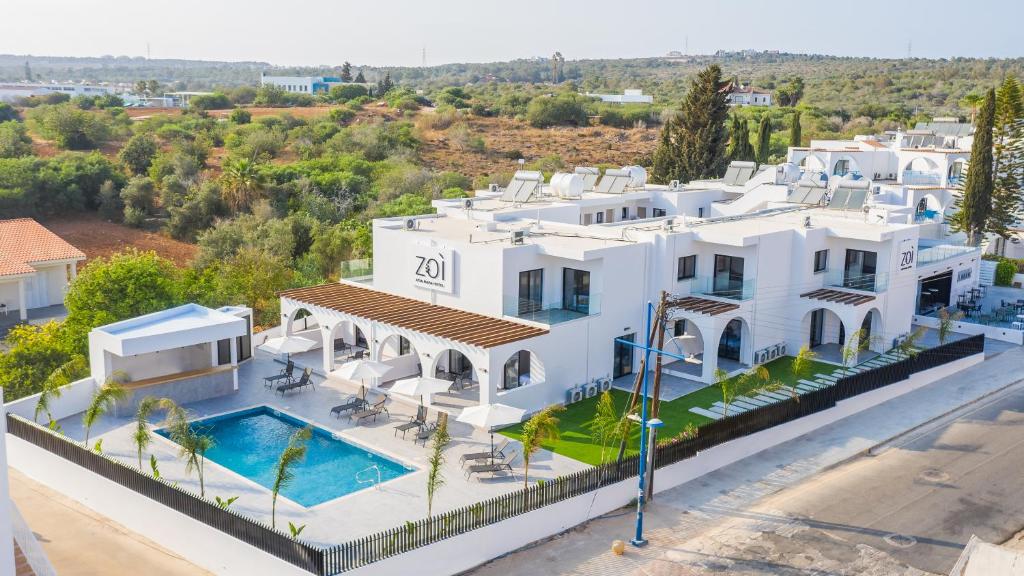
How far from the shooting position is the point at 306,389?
26.2 meters

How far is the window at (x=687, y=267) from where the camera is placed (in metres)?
29.0

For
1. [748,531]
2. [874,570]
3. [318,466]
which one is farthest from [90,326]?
[874,570]

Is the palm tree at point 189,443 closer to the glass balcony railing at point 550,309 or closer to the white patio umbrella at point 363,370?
the white patio umbrella at point 363,370

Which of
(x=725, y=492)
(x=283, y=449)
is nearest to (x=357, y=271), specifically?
(x=283, y=449)

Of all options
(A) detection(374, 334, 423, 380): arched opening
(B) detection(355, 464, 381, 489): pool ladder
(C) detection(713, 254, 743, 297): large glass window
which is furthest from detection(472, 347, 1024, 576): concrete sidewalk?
(A) detection(374, 334, 423, 380): arched opening

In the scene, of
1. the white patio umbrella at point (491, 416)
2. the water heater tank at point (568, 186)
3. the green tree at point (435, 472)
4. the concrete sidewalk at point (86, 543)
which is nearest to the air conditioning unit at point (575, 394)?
the white patio umbrella at point (491, 416)

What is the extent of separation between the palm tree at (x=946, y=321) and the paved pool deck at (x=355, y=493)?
16.9 metres

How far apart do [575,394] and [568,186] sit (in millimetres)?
12345

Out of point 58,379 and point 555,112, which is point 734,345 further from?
point 555,112

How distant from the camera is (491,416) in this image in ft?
68.5

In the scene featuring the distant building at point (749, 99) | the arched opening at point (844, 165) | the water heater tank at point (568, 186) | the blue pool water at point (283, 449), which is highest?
the distant building at point (749, 99)

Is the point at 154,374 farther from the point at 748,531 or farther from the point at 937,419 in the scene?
the point at 937,419

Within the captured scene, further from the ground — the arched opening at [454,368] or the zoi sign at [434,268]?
the zoi sign at [434,268]

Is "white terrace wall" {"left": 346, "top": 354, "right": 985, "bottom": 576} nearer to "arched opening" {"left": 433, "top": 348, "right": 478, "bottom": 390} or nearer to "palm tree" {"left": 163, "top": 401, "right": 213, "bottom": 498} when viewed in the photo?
"palm tree" {"left": 163, "top": 401, "right": 213, "bottom": 498}
